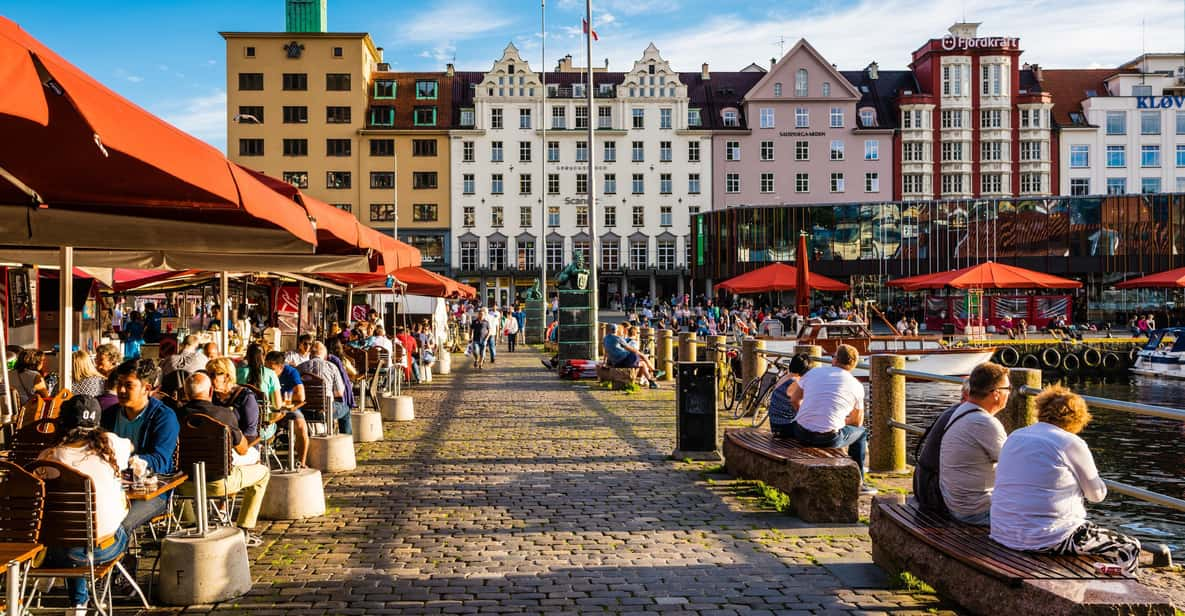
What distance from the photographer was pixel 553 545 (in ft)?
25.7

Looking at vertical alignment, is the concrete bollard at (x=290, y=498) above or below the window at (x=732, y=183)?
below

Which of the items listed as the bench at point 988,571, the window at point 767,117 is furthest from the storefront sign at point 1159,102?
the bench at point 988,571

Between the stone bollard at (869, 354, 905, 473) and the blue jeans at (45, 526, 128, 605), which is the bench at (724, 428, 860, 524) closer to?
the stone bollard at (869, 354, 905, 473)

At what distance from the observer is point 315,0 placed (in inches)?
3130

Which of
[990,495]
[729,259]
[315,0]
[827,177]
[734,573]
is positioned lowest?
[734,573]

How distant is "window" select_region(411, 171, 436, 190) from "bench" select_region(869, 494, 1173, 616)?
7465cm

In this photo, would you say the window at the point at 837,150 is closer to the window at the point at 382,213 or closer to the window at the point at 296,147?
the window at the point at 382,213

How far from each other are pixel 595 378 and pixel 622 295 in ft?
182

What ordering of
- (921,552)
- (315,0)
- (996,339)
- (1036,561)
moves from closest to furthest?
(1036,561)
(921,552)
(996,339)
(315,0)

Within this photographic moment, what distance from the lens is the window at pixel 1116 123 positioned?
8162 cm

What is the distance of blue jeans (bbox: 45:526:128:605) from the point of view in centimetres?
553

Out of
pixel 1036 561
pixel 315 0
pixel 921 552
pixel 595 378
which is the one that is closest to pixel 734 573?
pixel 921 552

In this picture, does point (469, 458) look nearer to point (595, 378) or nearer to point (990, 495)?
point (990, 495)

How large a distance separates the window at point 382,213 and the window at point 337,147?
14.1ft
